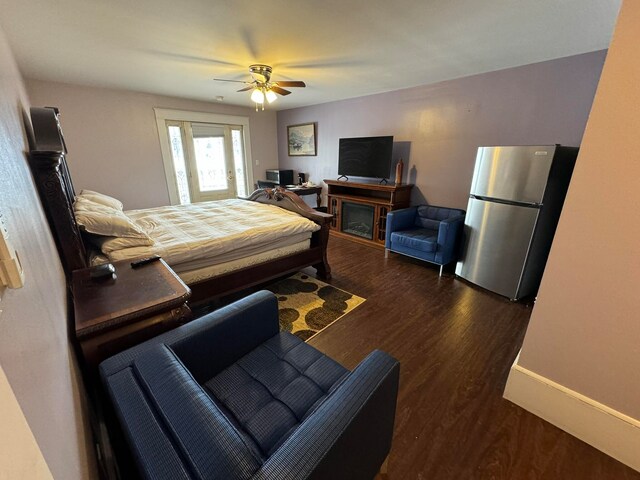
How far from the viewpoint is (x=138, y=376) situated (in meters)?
0.88

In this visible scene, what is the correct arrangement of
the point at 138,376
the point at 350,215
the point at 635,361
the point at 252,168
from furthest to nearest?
the point at 252,168
the point at 350,215
the point at 635,361
the point at 138,376

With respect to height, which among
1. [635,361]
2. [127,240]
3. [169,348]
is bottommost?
[635,361]

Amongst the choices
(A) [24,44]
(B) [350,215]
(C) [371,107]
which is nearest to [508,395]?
(B) [350,215]

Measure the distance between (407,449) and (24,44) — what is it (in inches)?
163

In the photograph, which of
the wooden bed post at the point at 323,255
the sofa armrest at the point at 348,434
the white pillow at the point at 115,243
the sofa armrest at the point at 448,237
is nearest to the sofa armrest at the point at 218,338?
the sofa armrest at the point at 348,434

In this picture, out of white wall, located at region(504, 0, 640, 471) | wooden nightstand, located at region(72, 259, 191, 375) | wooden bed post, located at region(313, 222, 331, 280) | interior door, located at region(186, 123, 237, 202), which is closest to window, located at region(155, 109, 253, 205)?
interior door, located at region(186, 123, 237, 202)

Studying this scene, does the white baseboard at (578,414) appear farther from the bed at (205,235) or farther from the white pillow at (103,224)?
the white pillow at (103,224)

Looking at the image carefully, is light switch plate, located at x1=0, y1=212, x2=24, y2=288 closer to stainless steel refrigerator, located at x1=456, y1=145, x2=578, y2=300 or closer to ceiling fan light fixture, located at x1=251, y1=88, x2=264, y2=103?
ceiling fan light fixture, located at x1=251, y1=88, x2=264, y2=103

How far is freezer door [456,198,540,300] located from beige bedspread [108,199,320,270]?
171cm

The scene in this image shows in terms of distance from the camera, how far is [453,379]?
1.71 m

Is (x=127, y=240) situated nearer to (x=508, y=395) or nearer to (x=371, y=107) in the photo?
(x=508, y=395)

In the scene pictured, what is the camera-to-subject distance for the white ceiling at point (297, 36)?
5.70 ft

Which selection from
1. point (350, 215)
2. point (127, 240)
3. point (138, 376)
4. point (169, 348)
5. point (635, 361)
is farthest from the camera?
point (350, 215)

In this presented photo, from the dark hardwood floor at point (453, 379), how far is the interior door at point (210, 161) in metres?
3.52
